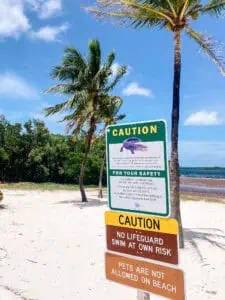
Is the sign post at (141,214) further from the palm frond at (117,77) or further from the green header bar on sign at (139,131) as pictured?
the palm frond at (117,77)

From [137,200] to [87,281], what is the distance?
15.3 ft

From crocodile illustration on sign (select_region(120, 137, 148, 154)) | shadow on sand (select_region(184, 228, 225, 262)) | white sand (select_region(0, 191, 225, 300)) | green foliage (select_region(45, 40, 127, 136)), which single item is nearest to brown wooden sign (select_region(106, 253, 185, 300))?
crocodile illustration on sign (select_region(120, 137, 148, 154))

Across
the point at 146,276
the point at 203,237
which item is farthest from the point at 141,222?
the point at 203,237

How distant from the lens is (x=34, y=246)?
31.6 ft

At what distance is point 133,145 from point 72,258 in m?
6.24

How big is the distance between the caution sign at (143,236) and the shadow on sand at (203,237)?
21.0 feet

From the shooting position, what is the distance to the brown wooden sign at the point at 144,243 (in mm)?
2984

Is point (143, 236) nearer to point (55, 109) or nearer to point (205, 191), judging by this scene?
point (55, 109)

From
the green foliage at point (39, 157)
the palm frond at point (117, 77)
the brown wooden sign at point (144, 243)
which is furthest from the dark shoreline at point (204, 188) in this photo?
the brown wooden sign at point (144, 243)

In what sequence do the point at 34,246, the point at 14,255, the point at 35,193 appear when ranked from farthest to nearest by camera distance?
the point at 35,193, the point at 34,246, the point at 14,255

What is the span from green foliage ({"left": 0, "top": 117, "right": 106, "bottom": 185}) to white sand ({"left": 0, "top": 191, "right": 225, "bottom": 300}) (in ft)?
65.4

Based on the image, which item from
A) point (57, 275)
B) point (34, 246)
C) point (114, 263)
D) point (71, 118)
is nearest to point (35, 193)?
point (71, 118)

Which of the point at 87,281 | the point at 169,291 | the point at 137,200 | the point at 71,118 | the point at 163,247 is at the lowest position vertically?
the point at 87,281

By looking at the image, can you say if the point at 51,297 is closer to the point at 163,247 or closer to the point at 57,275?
the point at 57,275
